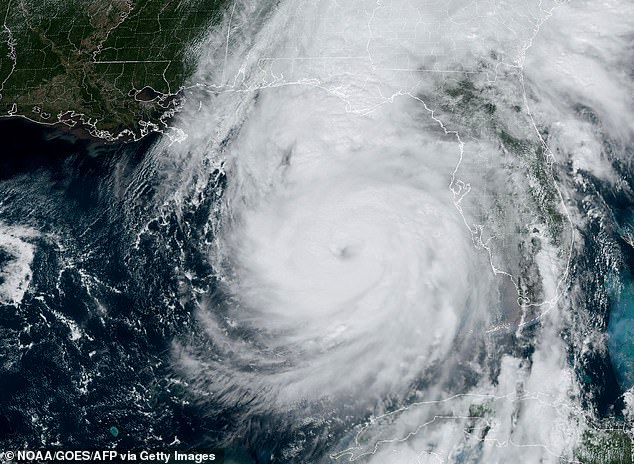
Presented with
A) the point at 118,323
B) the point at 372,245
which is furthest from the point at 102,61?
the point at 372,245

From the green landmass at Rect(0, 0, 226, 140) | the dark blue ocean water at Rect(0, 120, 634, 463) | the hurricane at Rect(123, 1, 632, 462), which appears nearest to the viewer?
the hurricane at Rect(123, 1, 632, 462)

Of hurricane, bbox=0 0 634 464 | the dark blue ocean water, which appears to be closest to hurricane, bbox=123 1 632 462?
hurricane, bbox=0 0 634 464

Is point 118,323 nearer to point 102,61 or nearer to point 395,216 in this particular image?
point 395,216

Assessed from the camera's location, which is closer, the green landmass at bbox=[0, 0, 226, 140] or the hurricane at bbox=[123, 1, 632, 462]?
the hurricane at bbox=[123, 1, 632, 462]

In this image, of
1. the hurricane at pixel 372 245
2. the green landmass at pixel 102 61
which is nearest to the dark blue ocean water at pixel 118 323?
the hurricane at pixel 372 245

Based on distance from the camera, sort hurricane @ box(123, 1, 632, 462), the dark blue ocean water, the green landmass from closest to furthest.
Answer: hurricane @ box(123, 1, 632, 462) < the dark blue ocean water < the green landmass

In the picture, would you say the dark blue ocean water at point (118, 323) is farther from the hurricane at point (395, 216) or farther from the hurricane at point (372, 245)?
the hurricane at point (395, 216)

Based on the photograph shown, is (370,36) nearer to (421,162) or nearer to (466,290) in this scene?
(421,162)

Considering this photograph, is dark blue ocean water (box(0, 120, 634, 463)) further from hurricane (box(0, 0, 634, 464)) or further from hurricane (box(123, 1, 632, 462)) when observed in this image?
hurricane (box(123, 1, 632, 462))
